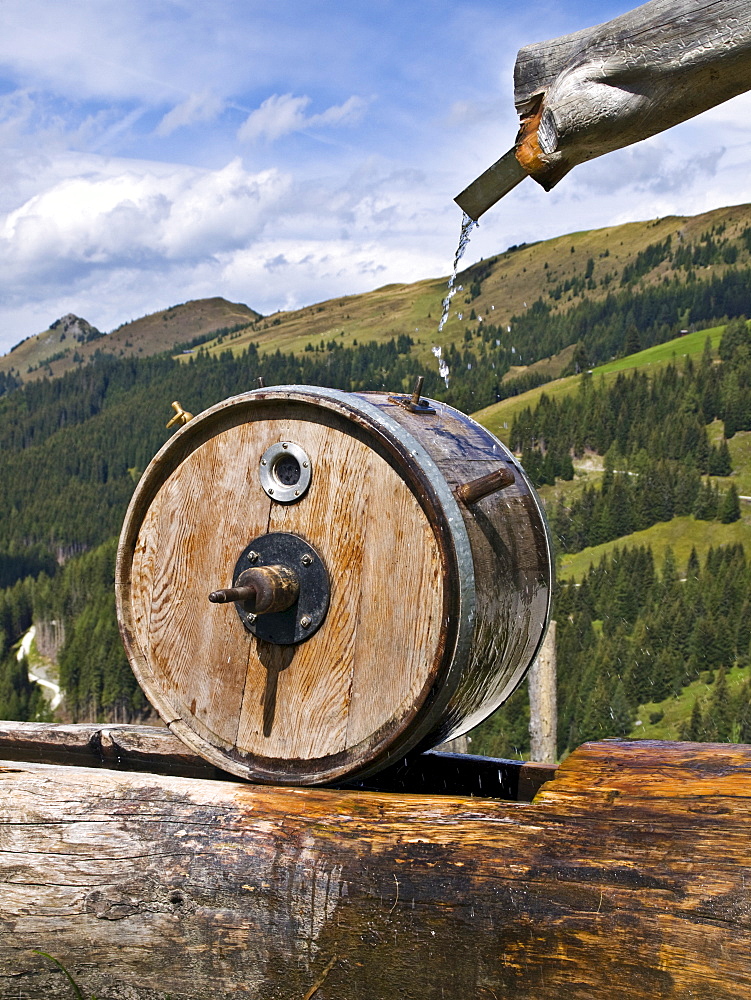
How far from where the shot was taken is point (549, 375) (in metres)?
137

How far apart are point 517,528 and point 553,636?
23.1 feet

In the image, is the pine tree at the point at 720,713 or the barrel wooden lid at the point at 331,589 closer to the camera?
the barrel wooden lid at the point at 331,589

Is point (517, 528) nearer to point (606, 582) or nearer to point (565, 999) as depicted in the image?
point (565, 999)

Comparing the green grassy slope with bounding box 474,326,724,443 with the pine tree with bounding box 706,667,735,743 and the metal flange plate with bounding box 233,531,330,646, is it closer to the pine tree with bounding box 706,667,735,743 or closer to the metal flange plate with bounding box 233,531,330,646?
the pine tree with bounding box 706,667,735,743

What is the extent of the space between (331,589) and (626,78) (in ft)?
5.60

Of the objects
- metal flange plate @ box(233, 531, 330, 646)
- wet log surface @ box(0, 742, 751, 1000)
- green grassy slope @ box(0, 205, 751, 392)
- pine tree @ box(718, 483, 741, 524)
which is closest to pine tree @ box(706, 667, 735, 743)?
pine tree @ box(718, 483, 741, 524)

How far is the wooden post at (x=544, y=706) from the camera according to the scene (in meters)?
10.9

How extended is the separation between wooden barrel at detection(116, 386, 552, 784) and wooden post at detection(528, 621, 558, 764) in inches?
300

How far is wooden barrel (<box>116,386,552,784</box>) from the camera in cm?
293

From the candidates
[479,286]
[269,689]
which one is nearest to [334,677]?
[269,689]

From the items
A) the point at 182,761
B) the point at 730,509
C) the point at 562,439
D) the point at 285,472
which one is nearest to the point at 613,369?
the point at 562,439

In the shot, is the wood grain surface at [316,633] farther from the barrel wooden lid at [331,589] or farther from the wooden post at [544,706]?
the wooden post at [544,706]

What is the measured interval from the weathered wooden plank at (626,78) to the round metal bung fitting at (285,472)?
3.75 ft

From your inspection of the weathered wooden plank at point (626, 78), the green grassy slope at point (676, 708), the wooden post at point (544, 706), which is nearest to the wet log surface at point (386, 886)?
the weathered wooden plank at point (626, 78)
